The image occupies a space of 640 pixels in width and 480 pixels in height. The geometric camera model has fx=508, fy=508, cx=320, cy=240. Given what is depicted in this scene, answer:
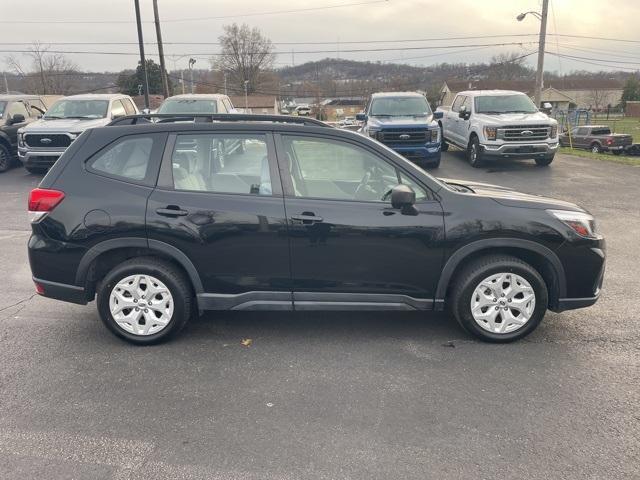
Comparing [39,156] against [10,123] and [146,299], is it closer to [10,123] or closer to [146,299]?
[10,123]

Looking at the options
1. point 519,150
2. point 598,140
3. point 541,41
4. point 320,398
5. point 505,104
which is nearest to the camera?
point 320,398

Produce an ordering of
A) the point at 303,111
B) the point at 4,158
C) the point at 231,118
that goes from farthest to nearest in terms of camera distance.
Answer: the point at 303,111, the point at 4,158, the point at 231,118

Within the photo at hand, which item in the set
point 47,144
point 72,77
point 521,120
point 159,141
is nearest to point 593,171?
point 521,120

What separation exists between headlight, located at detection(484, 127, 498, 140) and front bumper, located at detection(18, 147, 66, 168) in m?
10.4

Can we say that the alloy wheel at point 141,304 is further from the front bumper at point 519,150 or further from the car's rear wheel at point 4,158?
the car's rear wheel at point 4,158

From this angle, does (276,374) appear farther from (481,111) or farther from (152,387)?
(481,111)

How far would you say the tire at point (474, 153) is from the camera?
13.6 meters

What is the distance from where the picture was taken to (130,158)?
4062mm

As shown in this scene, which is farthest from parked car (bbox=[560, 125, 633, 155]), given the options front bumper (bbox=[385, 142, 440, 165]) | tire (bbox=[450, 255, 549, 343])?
tire (bbox=[450, 255, 549, 343])

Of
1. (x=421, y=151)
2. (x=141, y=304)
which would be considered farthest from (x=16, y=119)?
(x=141, y=304)

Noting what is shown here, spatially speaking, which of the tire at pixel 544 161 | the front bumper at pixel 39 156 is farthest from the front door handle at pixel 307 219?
the tire at pixel 544 161

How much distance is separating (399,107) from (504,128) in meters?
2.89

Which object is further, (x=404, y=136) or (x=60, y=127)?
(x=404, y=136)

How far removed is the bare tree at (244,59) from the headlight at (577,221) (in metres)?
86.9
